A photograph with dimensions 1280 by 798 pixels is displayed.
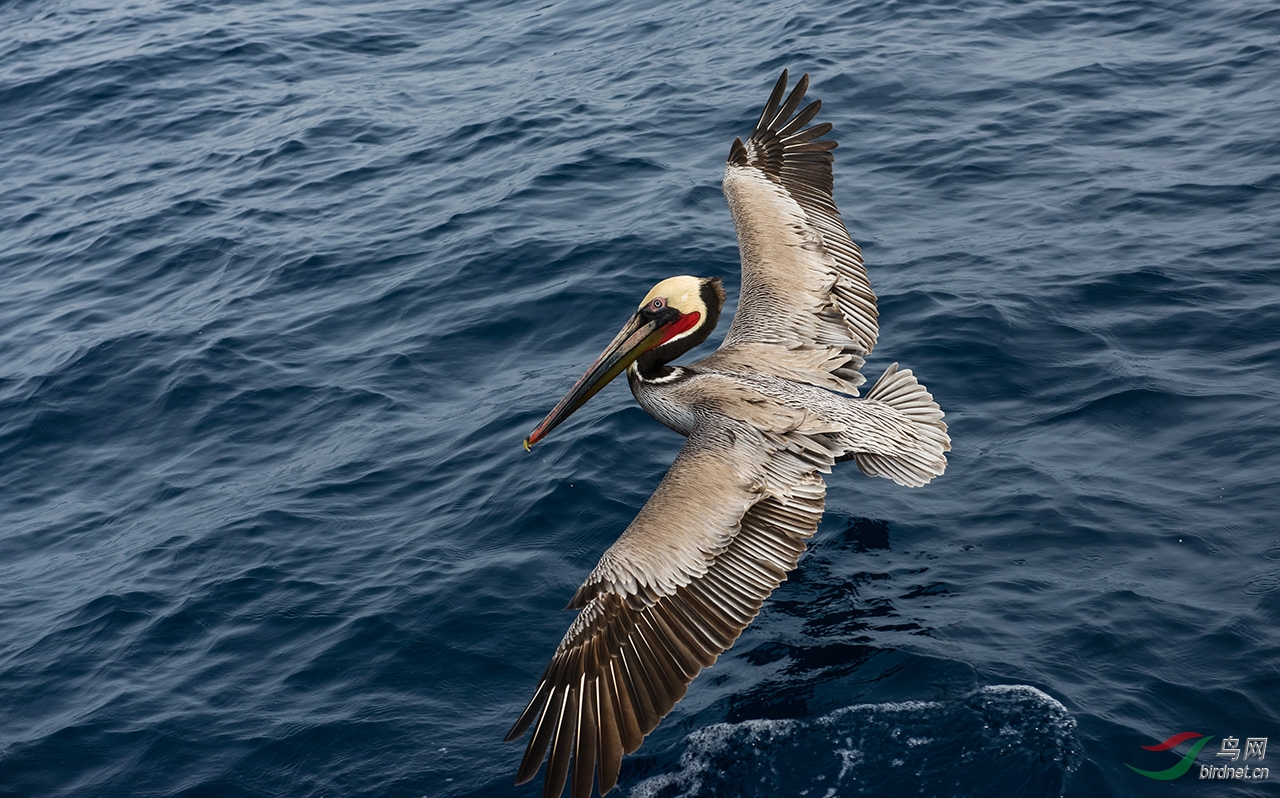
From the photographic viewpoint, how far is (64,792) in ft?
23.8

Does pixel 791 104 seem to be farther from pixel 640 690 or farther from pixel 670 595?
pixel 640 690

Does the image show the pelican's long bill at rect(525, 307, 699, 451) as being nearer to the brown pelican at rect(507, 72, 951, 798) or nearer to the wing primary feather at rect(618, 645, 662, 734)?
the brown pelican at rect(507, 72, 951, 798)

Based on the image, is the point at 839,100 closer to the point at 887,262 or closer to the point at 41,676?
the point at 887,262

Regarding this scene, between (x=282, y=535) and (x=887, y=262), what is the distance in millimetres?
6415

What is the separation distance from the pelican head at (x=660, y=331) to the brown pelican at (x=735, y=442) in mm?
13

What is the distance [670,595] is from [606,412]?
4038 millimetres

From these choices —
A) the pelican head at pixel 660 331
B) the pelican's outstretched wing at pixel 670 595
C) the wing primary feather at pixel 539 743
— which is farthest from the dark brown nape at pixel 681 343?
the wing primary feather at pixel 539 743

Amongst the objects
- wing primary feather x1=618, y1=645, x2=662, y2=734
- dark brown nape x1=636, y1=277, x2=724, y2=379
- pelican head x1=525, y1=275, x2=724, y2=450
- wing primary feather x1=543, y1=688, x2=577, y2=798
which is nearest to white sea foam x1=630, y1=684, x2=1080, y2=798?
wing primary feather x1=618, y1=645, x2=662, y2=734

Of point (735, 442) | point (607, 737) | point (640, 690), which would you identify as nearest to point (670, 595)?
point (640, 690)

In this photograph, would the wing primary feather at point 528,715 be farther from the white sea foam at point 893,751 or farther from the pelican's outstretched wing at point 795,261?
the pelican's outstretched wing at point 795,261

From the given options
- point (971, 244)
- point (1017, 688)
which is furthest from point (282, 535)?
point (971, 244)

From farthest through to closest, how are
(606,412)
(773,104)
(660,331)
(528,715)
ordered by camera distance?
(773,104), (606,412), (660,331), (528,715)

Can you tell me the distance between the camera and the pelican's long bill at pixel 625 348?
27.0 feet

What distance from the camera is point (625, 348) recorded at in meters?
8.45
